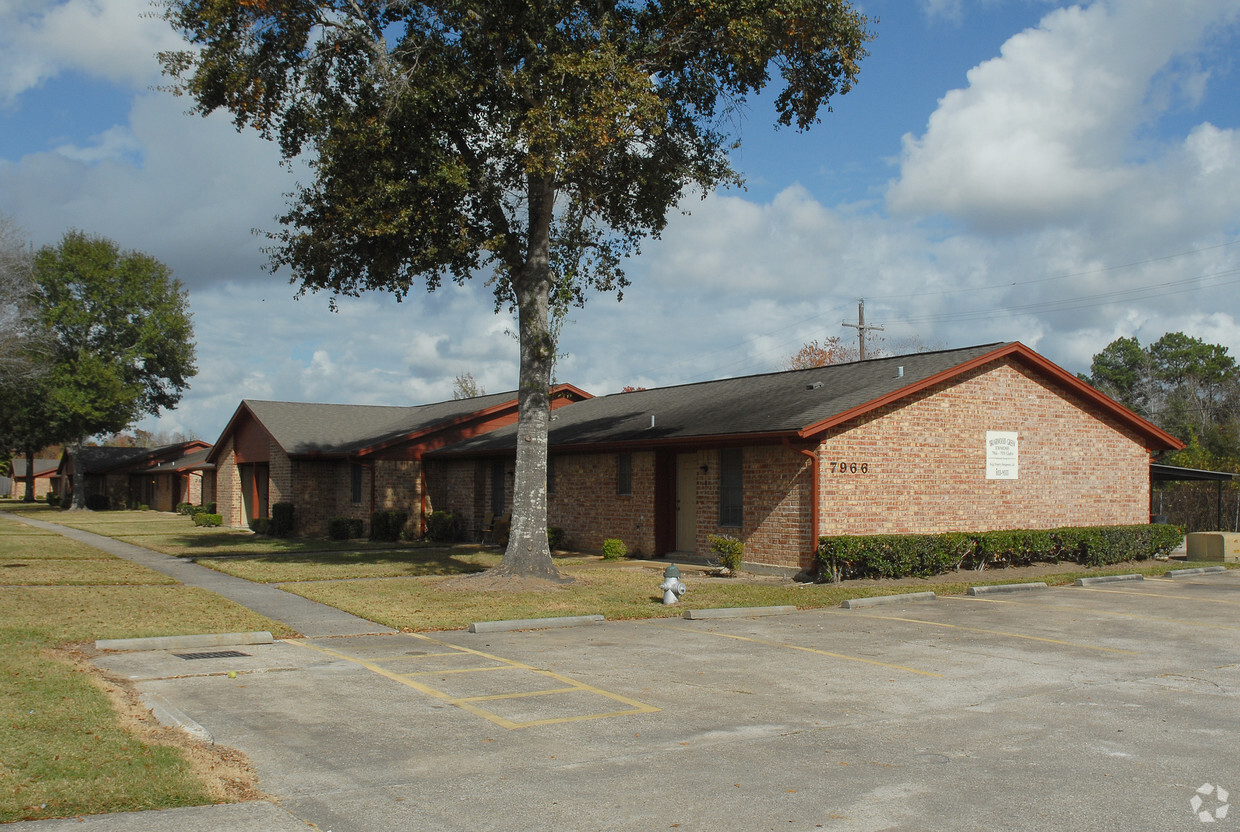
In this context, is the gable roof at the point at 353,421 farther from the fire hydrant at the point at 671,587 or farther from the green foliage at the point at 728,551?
the fire hydrant at the point at 671,587

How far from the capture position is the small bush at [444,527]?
30.3 m

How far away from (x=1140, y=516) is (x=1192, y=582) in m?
5.83

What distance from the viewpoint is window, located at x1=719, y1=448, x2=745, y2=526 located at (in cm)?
2127

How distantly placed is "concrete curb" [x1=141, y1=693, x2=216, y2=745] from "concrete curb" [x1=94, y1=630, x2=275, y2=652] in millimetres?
3169

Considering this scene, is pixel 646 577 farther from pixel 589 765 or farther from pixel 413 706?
pixel 589 765

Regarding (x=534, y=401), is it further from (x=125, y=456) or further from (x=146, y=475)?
(x=125, y=456)

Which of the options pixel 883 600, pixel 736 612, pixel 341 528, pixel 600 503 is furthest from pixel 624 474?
pixel 341 528

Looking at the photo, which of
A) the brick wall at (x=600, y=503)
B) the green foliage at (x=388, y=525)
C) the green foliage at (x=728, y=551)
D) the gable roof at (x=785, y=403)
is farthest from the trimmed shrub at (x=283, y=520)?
the green foliage at (x=728, y=551)

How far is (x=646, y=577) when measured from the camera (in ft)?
63.7

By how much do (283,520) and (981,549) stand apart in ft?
78.0

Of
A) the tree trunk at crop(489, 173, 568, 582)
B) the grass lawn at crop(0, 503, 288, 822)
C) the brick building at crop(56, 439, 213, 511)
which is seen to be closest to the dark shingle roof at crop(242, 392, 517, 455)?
the brick building at crop(56, 439, 213, 511)

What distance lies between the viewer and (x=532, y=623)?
1359 centimetres

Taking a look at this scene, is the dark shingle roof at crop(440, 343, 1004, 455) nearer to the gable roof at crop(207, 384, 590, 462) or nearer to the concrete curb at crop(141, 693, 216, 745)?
the gable roof at crop(207, 384, 590, 462)

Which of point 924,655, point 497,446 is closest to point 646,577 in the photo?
point 924,655
